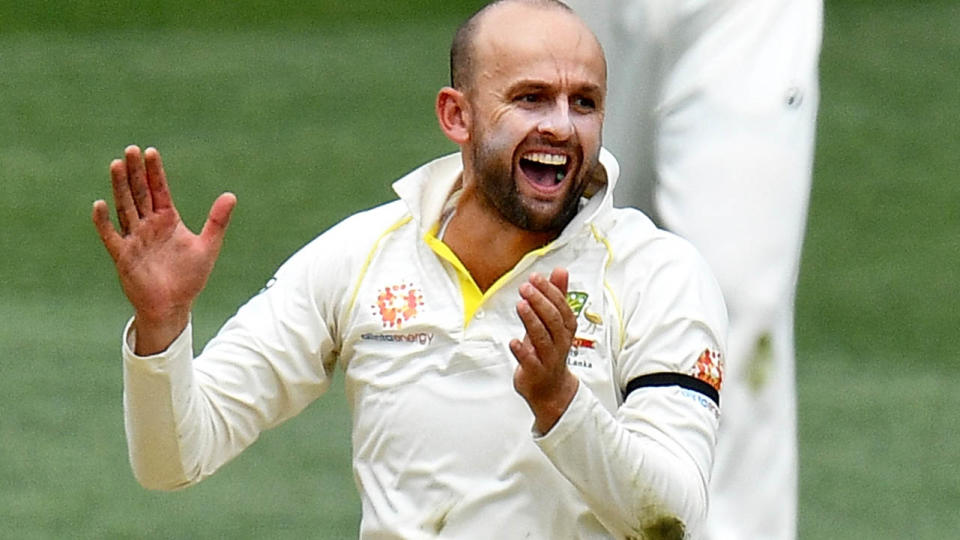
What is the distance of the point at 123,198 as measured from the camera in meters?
2.71

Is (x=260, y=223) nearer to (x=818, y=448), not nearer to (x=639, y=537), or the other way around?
(x=818, y=448)

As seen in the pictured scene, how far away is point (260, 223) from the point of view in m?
6.03

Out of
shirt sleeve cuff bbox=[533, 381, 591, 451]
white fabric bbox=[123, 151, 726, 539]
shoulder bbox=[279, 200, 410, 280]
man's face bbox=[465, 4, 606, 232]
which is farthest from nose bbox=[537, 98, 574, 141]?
shirt sleeve cuff bbox=[533, 381, 591, 451]

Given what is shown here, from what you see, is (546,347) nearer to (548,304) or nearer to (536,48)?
(548,304)

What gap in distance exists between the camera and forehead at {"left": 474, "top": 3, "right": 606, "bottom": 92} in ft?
9.50

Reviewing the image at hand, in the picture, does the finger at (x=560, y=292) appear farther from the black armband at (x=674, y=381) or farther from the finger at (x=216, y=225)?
the finger at (x=216, y=225)

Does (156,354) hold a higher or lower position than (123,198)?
lower

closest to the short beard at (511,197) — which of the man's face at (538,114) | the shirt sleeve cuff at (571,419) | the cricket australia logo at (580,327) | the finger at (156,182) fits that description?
the man's face at (538,114)

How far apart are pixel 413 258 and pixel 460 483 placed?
0.33m

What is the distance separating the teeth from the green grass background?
5.71ft

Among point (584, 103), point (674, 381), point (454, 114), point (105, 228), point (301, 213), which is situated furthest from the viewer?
point (301, 213)

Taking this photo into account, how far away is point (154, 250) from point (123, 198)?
78 mm

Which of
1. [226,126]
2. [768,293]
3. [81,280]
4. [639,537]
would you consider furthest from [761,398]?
[226,126]

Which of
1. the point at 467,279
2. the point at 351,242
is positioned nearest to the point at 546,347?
the point at 467,279
